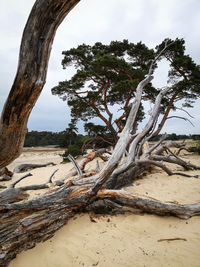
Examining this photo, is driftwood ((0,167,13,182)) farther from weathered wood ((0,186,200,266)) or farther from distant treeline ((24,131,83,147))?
distant treeline ((24,131,83,147))

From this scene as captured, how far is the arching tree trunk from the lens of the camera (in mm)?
1192

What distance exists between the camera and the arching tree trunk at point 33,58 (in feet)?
3.91

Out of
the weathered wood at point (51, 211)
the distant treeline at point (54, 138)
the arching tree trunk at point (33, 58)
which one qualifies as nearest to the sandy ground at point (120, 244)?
the weathered wood at point (51, 211)

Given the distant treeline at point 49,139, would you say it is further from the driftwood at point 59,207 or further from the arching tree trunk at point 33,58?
the arching tree trunk at point 33,58

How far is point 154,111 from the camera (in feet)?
16.6

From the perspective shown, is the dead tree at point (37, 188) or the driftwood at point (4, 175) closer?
the dead tree at point (37, 188)

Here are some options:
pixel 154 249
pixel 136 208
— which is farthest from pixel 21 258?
pixel 136 208

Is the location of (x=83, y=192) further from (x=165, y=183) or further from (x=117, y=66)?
(x=117, y=66)

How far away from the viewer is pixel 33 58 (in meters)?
1.22

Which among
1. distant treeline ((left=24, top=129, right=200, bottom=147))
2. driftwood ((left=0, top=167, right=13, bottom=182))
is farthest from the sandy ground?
distant treeline ((left=24, top=129, right=200, bottom=147))

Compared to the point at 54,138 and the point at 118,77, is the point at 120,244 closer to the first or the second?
the point at 118,77

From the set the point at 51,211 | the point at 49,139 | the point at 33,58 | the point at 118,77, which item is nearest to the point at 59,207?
the point at 51,211

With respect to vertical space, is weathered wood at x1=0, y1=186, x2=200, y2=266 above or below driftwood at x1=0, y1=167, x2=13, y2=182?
above

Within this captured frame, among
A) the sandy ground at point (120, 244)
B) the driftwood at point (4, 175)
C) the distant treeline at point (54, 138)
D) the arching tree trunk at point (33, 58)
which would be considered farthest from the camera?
the distant treeline at point (54, 138)
